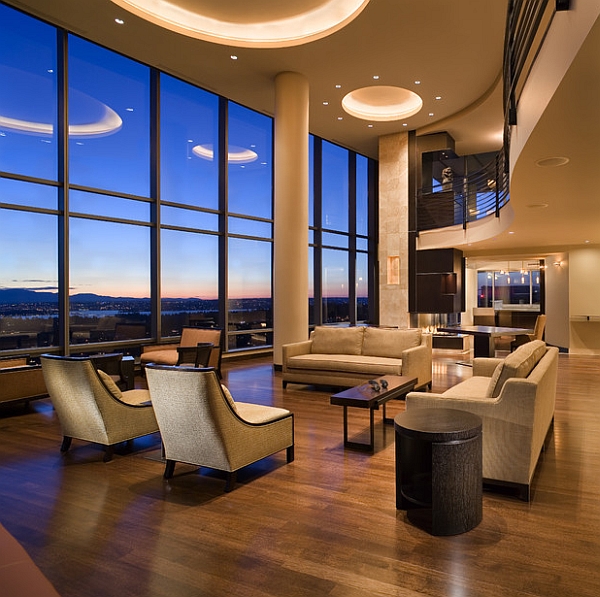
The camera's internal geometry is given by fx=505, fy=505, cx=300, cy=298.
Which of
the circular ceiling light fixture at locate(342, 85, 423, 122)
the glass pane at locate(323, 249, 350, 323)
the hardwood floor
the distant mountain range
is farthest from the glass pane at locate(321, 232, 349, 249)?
the hardwood floor

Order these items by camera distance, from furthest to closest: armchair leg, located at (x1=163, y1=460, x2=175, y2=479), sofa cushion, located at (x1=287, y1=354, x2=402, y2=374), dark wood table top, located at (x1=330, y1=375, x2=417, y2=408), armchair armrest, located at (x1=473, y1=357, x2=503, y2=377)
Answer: sofa cushion, located at (x1=287, y1=354, x2=402, y2=374) → armchair armrest, located at (x1=473, y1=357, x2=503, y2=377) → dark wood table top, located at (x1=330, y1=375, x2=417, y2=408) → armchair leg, located at (x1=163, y1=460, x2=175, y2=479)

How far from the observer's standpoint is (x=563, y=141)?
13.8 ft

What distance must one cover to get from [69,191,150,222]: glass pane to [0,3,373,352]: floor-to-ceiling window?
2 centimetres

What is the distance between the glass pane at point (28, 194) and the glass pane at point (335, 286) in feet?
23.4

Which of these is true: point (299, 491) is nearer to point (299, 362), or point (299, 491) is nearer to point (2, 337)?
point (299, 362)

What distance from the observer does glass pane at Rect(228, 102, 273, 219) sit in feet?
35.9

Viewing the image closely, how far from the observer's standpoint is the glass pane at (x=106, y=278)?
8188mm

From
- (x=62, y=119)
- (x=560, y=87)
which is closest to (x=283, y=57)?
(x=62, y=119)

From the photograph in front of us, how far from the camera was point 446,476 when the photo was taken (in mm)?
3010

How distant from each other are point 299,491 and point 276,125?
7.54 m

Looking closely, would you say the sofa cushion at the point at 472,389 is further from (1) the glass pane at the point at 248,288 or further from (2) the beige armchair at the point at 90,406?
(1) the glass pane at the point at 248,288

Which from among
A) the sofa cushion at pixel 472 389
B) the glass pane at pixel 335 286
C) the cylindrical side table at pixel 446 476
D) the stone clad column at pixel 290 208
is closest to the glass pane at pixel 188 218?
the stone clad column at pixel 290 208

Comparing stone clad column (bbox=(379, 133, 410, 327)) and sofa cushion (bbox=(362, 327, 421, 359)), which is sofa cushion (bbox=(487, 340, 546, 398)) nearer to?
sofa cushion (bbox=(362, 327, 421, 359))

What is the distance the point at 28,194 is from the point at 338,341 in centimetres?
517
